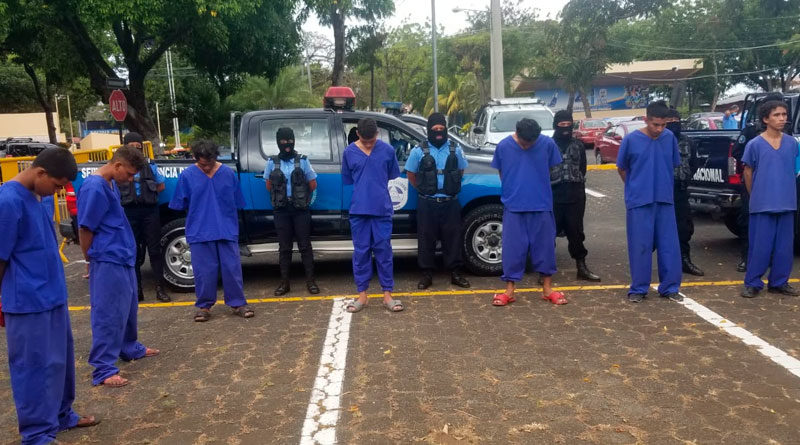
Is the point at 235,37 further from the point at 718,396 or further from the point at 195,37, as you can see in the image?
the point at 718,396

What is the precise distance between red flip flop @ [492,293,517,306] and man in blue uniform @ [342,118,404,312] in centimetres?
88

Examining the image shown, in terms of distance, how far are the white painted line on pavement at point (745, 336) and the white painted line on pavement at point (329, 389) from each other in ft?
9.88

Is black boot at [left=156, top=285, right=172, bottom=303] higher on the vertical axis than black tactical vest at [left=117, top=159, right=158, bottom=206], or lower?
lower

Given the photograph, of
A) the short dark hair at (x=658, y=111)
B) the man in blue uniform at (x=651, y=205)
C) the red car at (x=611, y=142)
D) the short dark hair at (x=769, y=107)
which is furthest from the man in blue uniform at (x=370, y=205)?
the red car at (x=611, y=142)

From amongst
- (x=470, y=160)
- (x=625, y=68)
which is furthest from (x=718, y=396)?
(x=625, y=68)

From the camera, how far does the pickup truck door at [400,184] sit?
7.31 meters

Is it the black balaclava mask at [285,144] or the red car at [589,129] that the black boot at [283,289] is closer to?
the black balaclava mask at [285,144]

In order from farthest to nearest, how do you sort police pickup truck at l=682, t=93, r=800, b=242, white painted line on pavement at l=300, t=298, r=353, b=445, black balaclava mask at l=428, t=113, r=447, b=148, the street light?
the street light < police pickup truck at l=682, t=93, r=800, b=242 < black balaclava mask at l=428, t=113, r=447, b=148 < white painted line on pavement at l=300, t=298, r=353, b=445

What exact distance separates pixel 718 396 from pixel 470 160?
3873 millimetres

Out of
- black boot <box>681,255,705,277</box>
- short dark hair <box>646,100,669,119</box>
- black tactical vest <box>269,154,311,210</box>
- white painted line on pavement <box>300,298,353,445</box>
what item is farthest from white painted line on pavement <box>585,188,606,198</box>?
white painted line on pavement <box>300,298,353,445</box>

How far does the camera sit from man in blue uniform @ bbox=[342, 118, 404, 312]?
6254 mm

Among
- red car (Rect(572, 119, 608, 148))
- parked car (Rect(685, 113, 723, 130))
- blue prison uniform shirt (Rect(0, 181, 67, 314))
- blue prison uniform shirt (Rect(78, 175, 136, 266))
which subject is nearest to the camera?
blue prison uniform shirt (Rect(0, 181, 67, 314))

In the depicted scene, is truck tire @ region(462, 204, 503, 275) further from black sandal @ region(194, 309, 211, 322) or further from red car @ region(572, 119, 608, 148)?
red car @ region(572, 119, 608, 148)

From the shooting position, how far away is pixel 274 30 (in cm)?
1625
